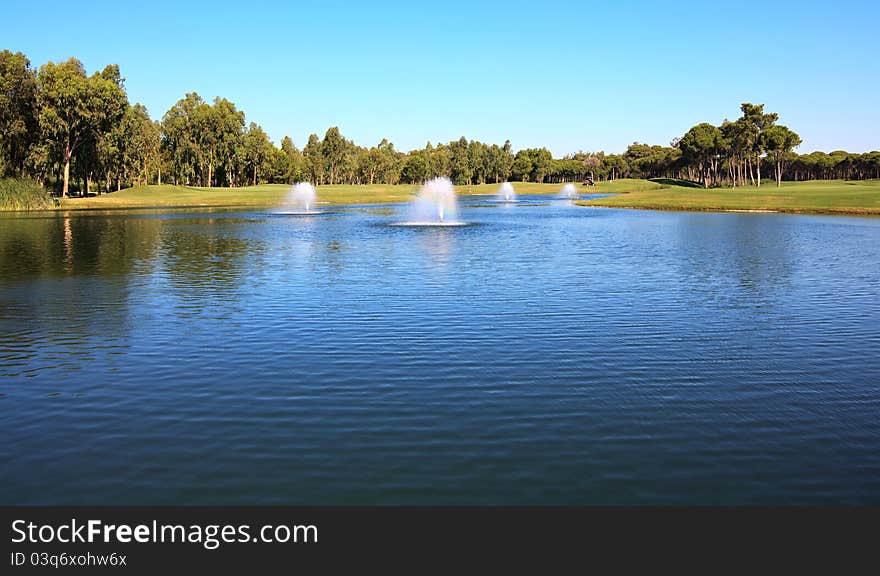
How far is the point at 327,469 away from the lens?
29.0 feet

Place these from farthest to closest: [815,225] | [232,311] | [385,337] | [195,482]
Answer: [815,225]
[232,311]
[385,337]
[195,482]

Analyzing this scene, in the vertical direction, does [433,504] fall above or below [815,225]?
below

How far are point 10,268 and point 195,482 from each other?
25.5 meters

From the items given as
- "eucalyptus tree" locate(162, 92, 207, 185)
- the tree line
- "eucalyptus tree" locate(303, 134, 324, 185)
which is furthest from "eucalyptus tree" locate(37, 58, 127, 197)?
"eucalyptus tree" locate(303, 134, 324, 185)

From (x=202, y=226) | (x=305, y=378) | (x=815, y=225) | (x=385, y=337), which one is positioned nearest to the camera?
(x=305, y=378)

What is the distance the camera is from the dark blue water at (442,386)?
28.0ft

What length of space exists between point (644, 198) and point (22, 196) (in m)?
74.6

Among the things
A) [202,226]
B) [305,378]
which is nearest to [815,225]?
[202,226]

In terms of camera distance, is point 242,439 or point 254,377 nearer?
point 242,439

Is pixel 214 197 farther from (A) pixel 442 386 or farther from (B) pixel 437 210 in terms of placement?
(A) pixel 442 386

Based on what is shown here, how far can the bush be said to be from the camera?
7706cm

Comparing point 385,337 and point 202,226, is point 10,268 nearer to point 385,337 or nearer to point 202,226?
point 385,337

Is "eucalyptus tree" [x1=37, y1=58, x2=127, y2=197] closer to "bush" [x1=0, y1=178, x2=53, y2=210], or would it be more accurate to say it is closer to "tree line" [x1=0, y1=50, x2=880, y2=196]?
"tree line" [x1=0, y1=50, x2=880, y2=196]

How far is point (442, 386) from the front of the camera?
12398 millimetres
